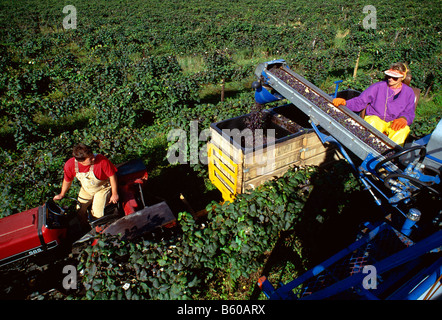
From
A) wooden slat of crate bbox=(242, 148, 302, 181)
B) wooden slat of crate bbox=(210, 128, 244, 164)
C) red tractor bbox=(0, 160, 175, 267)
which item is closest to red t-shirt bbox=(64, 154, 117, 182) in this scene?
A: red tractor bbox=(0, 160, 175, 267)

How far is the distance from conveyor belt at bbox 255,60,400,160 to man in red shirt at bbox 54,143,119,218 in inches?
125

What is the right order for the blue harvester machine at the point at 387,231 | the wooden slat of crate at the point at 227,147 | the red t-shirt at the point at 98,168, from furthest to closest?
the wooden slat of crate at the point at 227,147, the red t-shirt at the point at 98,168, the blue harvester machine at the point at 387,231

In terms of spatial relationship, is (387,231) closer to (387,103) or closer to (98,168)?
(387,103)

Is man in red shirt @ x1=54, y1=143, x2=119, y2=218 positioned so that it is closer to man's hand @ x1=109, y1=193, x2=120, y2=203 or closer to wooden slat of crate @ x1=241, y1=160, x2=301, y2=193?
man's hand @ x1=109, y1=193, x2=120, y2=203

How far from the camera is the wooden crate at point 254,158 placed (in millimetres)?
3992

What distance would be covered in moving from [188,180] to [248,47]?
11781 millimetres

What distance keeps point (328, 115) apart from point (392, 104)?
107 cm

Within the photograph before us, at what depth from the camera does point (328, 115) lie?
409 centimetres

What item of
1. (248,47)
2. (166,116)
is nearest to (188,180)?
(166,116)

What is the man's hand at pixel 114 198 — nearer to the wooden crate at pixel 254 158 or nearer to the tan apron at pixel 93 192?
the tan apron at pixel 93 192

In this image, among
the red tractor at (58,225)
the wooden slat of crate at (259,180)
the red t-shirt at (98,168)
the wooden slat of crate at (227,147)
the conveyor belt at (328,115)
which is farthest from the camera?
the wooden slat of crate at (259,180)

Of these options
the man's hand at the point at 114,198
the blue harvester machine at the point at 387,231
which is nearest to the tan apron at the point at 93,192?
the man's hand at the point at 114,198

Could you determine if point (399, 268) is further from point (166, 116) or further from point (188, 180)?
point (166, 116)

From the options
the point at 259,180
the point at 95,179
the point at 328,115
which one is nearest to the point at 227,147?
the point at 259,180
